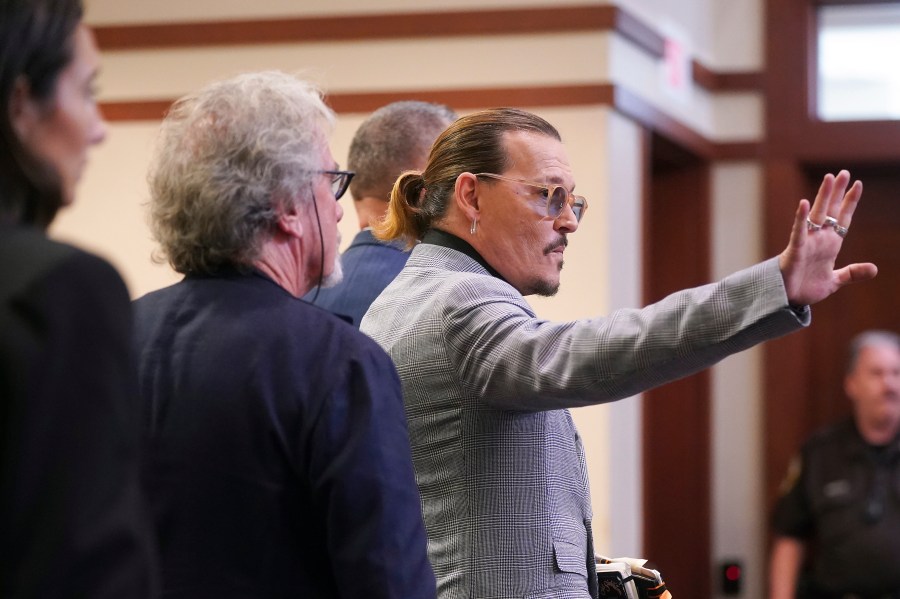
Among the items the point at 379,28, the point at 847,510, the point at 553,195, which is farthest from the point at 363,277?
the point at 847,510

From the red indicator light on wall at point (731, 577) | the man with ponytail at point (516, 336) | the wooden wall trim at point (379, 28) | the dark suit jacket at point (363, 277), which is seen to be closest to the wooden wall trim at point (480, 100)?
the wooden wall trim at point (379, 28)

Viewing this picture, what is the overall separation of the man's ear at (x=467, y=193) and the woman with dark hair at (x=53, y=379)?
40.3 inches

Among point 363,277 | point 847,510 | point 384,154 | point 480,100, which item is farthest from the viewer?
point 847,510

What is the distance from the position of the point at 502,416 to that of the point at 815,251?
48cm

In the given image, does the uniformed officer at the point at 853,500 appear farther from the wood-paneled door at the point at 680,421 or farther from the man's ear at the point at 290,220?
the man's ear at the point at 290,220

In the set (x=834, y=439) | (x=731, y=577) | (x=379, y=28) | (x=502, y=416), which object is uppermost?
(x=379, y=28)

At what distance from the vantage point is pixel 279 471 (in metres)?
1.50

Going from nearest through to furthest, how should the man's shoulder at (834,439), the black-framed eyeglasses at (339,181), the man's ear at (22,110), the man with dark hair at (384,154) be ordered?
1. the man's ear at (22,110)
2. the black-framed eyeglasses at (339,181)
3. the man with dark hair at (384,154)
4. the man's shoulder at (834,439)

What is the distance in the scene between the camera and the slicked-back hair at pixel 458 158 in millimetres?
2035

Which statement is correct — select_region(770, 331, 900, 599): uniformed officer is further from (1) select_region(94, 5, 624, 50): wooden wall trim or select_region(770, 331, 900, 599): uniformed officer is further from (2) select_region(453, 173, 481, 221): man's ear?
(2) select_region(453, 173, 481, 221): man's ear

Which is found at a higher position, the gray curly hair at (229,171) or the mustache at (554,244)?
the gray curly hair at (229,171)

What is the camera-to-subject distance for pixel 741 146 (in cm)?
548

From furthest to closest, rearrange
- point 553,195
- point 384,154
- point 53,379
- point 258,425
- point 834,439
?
point 834,439 → point 384,154 → point 553,195 → point 258,425 → point 53,379

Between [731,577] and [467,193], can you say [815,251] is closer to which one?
[467,193]
